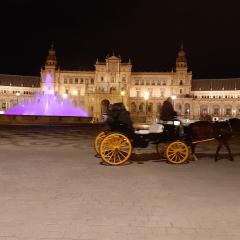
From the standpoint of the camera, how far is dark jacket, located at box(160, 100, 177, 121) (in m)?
12.5

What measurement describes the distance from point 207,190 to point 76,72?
11426 centimetres

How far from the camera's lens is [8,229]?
5.20 meters

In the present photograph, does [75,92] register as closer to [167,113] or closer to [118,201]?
[167,113]

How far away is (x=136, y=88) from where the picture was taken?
12106 cm

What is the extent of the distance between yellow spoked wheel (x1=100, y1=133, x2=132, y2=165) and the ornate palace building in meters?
103

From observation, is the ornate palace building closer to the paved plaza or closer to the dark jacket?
the dark jacket

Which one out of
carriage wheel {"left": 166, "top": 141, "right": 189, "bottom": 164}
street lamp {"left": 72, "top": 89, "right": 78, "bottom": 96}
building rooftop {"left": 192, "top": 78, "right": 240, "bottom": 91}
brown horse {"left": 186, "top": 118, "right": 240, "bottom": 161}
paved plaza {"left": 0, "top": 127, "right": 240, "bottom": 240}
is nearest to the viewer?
paved plaza {"left": 0, "top": 127, "right": 240, "bottom": 240}

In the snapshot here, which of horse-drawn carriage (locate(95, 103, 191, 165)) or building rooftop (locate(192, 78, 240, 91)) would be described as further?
building rooftop (locate(192, 78, 240, 91))

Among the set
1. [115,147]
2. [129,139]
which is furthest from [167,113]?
[115,147]

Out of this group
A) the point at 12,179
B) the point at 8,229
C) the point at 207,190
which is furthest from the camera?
the point at 12,179

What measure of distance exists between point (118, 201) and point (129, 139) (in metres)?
4.69

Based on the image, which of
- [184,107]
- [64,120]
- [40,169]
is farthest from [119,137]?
[184,107]

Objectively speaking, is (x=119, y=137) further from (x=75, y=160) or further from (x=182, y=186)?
(x=182, y=186)

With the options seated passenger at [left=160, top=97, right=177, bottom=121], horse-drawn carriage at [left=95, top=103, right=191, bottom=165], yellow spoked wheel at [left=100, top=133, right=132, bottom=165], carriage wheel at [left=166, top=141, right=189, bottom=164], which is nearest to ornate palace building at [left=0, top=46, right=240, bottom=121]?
seated passenger at [left=160, top=97, right=177, bottom=121]
